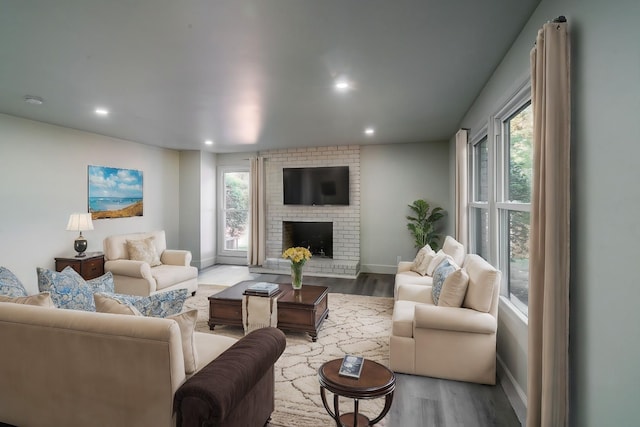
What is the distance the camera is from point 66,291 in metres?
2.18

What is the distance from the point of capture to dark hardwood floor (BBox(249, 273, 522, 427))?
88.8 inches

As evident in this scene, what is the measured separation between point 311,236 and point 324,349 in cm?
405

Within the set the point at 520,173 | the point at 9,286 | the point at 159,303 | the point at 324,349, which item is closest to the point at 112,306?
the point at 159,303

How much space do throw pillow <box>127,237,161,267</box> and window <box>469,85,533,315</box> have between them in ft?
15.4

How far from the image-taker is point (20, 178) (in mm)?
4500

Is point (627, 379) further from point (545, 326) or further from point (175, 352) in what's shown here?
point (175, 352)

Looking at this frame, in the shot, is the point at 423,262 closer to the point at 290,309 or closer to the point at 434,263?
the point at 434,263

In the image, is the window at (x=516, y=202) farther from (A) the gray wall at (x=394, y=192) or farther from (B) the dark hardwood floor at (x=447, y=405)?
(A) the gray wall at (x=394, y=192)

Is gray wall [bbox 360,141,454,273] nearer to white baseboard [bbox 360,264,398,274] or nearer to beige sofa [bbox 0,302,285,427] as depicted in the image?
white baseboard [bbox 360,264,398,274]

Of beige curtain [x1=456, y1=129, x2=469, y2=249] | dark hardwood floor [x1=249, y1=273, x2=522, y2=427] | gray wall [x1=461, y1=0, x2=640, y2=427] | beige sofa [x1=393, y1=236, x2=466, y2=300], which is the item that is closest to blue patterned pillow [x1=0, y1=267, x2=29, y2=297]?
dark hardwood floor [x1=249, y1=273, x2=522, y2=427]

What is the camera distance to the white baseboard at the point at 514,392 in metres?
2.26

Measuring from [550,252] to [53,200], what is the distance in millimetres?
6070

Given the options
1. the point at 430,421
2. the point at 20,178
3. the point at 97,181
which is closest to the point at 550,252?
the point at 430,421

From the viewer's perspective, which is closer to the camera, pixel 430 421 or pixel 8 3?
pixel 8 3
